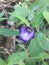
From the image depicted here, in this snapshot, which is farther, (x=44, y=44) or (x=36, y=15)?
(x=36, y=15)

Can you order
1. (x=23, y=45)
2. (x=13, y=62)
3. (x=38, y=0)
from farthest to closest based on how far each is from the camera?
(x=38, y=0), (x=23, y=45), (x=13, y=62)

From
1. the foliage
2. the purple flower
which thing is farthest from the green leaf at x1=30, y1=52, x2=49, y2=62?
the purple flower

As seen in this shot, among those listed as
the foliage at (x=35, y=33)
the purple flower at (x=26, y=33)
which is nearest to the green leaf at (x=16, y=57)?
the foliage at (x=35, y=33)

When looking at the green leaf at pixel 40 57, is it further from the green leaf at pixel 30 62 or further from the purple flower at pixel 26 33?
the purple flower at pixel 26 33

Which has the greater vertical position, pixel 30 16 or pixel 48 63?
pixel 30 16

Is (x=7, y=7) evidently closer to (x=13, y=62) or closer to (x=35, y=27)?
(x=35, y=27)

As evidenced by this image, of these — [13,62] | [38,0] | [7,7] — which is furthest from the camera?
[7,7]

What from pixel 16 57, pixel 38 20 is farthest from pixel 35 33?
pixel 16 57

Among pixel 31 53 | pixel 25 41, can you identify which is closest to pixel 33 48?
pixel 31 53
